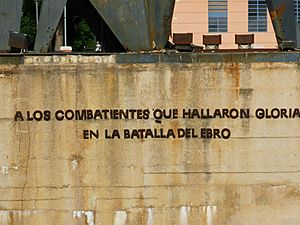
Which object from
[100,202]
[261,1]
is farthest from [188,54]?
[261,1]

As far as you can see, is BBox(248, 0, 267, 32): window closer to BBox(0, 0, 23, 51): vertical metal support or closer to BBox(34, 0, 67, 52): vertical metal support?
BBox(34, 0, 67, 52): vertical metal support

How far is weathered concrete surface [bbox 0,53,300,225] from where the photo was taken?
764 centimetres

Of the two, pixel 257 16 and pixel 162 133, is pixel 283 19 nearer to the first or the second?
pixel 162 133

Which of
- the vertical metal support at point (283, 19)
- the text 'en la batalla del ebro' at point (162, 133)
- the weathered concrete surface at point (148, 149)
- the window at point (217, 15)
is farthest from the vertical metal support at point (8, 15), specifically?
the window at point (217, 15)

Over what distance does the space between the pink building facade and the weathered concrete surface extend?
116ft

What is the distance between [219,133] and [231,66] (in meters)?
0.78

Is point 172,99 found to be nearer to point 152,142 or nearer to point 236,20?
point 152,142

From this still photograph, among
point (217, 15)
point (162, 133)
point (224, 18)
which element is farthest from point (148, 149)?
point (217, 15)

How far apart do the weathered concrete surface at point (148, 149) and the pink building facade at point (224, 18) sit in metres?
35.5

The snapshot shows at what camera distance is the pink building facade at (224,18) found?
143ft

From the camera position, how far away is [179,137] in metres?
7.70

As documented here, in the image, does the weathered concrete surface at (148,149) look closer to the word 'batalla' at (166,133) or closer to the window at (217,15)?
the word 'batalla' at (166,133)

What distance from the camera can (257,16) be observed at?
1759 inches

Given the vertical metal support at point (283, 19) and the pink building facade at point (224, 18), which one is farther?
the pink building facade at point (224, 18)
